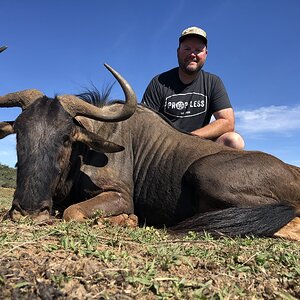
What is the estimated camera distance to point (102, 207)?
4.85 m

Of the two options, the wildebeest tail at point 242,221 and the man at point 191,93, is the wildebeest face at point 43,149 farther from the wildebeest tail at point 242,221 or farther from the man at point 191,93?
the man at point 191,93

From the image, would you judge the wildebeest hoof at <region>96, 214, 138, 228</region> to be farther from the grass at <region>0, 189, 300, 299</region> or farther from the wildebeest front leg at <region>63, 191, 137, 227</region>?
the grass at <region>0, 189, 300, 299</region>

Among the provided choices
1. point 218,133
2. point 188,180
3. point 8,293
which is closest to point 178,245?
point 8,293

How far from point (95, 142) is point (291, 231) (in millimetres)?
2438

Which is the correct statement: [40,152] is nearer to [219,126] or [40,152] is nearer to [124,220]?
[124,220]

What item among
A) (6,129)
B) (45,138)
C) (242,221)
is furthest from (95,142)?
(242,221)

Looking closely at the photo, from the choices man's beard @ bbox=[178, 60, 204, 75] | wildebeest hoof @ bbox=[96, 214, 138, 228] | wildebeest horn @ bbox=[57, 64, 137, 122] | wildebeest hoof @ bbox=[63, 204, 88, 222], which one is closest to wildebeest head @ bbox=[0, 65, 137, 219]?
wildebeest horn @ bbox=[57, 64, 137, 122]

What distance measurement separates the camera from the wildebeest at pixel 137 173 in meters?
4.30

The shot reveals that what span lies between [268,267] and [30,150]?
2672 mm

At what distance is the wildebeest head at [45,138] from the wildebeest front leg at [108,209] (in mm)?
333

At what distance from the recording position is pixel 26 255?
252cm

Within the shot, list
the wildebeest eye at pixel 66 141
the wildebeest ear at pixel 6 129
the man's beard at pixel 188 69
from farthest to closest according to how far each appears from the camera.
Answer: the man's beard at pixel 188 69
the wildebeest ear at pixel 6 129
the wildebeest eye at pixel 66 141

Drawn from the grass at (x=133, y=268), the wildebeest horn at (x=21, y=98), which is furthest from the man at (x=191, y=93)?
the grass at (x=133, y=268)

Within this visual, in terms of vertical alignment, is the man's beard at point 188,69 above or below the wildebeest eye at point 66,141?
above
